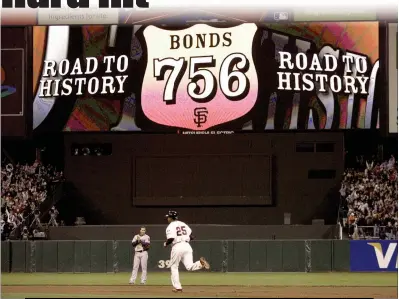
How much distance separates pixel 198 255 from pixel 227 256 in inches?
37.4

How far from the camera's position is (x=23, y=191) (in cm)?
3412

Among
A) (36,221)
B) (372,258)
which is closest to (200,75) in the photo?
(36,221)

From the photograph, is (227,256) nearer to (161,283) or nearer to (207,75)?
(161,283)

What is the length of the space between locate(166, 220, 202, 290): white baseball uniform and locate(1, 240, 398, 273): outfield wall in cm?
887

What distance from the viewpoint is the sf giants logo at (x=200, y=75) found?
3200 centimetres

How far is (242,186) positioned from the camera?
34500 millimetres

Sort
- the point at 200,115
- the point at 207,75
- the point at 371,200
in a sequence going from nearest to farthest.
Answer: the point at 207,75
the point at 200,115
the point at 371,200

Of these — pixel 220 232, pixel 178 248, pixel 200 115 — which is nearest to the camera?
pixel 178 248

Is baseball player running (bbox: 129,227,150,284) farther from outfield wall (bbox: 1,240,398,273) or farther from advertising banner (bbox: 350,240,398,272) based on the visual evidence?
advertising banner (bbox: 350,240,398,272)

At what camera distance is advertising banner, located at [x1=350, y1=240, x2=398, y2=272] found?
28.0 m

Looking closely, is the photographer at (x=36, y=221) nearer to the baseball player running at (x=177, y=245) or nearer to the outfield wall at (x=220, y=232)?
the outfield wall at (x=220, y=232)

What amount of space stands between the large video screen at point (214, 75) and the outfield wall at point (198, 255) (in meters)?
5.82

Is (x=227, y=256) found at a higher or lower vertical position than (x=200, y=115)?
lower

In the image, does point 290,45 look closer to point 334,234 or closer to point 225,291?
point 334,234
